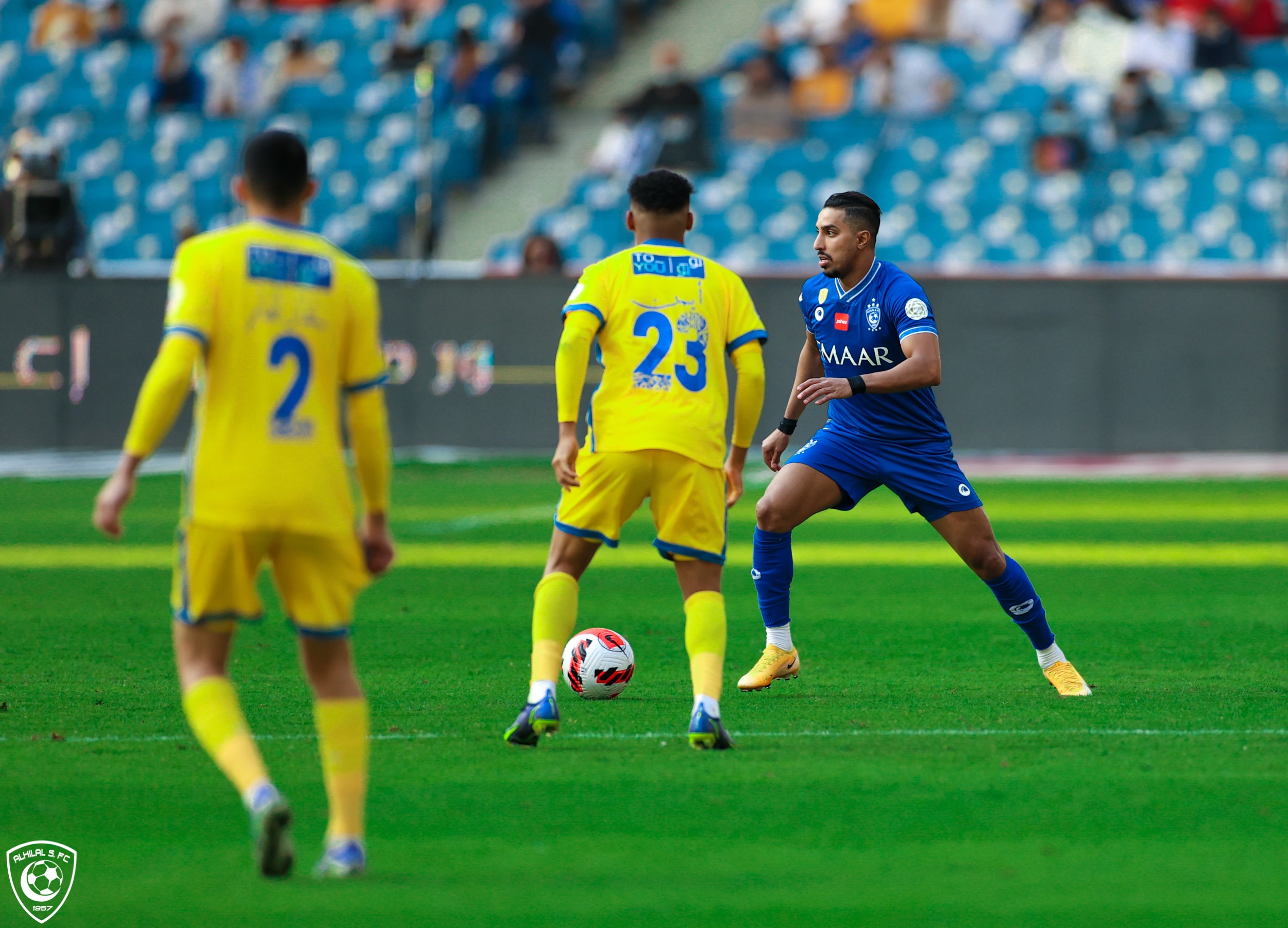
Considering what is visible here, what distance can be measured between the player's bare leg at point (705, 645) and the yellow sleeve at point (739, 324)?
31.0 inches

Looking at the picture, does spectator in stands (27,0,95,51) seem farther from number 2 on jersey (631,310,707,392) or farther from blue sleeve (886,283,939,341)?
number 2 on jersey (631,310,707,392)

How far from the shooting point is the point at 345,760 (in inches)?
167

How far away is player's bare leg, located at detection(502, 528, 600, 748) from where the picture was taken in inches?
228

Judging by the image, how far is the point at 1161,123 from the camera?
66.8 ft

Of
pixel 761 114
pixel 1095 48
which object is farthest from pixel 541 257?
pixel 1095 48

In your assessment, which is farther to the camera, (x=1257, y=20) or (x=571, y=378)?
(x=1257, y=20)

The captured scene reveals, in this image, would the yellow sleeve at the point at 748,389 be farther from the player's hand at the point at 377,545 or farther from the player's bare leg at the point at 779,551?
the player's hand at the point at 377,545

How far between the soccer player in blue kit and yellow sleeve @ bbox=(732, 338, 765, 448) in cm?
92

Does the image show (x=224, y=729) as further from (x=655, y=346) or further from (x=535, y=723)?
(x=655, y=346)

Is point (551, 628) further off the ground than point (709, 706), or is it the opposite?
point (551, 628)

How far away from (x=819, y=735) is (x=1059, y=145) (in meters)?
16.2

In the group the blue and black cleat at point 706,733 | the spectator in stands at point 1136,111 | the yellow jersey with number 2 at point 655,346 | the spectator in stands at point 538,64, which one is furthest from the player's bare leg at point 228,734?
the spectator in stands at point 538,64

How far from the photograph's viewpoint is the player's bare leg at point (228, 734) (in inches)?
160

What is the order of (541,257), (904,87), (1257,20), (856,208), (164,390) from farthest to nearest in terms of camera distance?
(1257,20)
(904,87)
(541,257)
(856,208)
(164,390)
